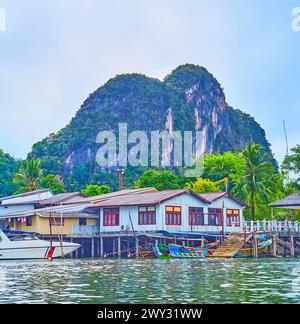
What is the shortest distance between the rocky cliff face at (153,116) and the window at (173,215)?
61.3 m

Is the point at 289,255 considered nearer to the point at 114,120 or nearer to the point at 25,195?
the point at 25,195

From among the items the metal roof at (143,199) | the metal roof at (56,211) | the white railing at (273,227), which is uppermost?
the metal roof at (143,199)

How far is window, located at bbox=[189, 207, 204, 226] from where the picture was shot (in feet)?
181

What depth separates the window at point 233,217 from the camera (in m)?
57.9

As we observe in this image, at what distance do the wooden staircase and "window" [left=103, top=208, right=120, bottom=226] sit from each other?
9.94 metres

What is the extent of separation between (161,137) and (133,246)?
8061cm

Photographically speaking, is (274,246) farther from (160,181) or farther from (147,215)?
(160,181)

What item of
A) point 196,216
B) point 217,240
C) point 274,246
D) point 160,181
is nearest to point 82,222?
point 196,216

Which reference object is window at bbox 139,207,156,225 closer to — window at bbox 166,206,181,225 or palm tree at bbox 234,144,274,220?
window at bbox 166,206,181,225

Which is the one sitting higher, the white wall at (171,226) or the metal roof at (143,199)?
the metal roof at (143,199)

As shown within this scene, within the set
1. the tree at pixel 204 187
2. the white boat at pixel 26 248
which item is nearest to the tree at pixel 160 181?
the tree at pixel 204 187

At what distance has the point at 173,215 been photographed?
5422 centimetres

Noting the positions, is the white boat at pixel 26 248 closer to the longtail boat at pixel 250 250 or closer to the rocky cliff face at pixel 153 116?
the longtail boat at pixel 250 250

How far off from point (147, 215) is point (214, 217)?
6461 mm
